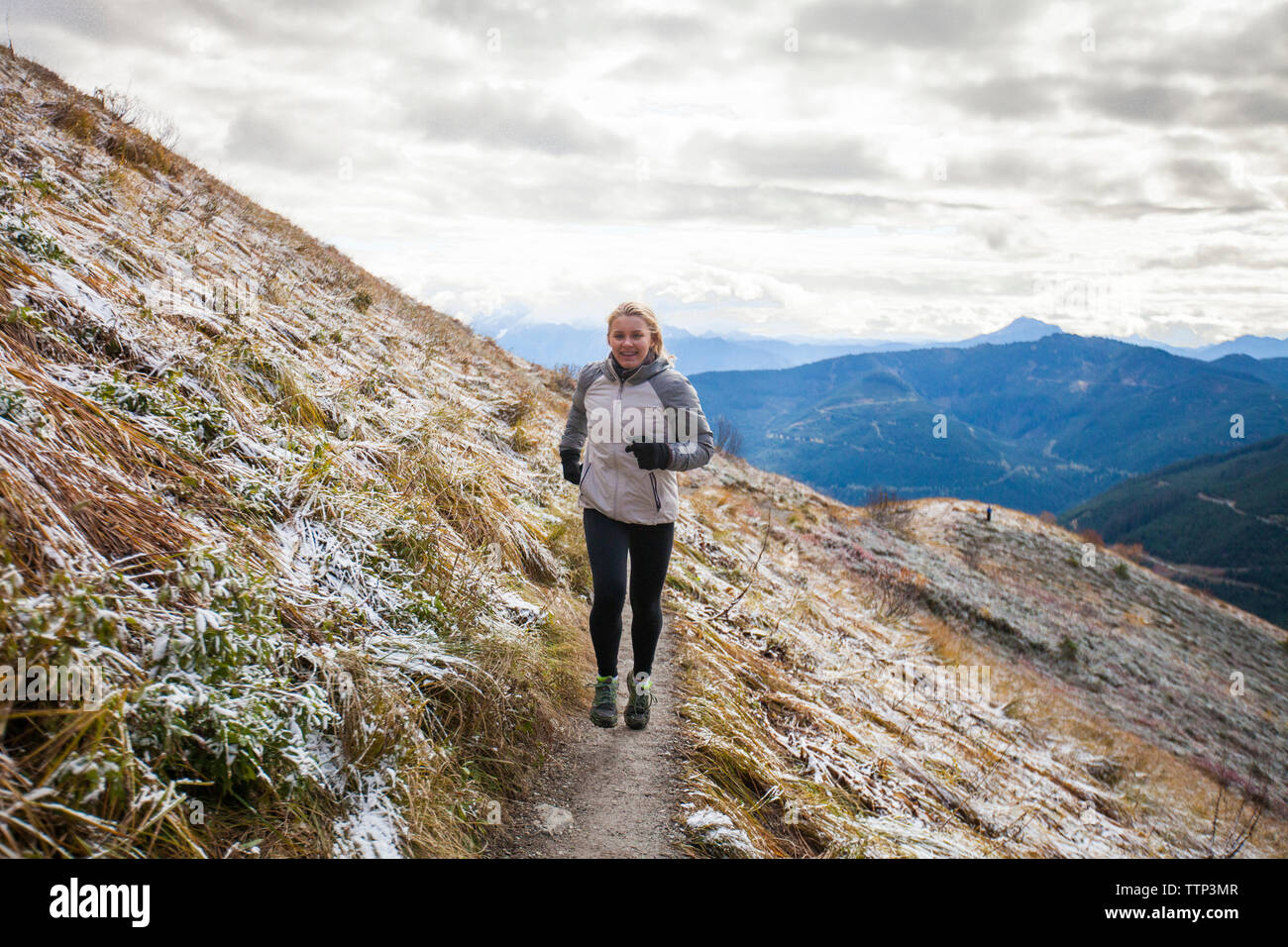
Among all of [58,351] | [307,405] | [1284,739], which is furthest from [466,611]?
[1284,739]

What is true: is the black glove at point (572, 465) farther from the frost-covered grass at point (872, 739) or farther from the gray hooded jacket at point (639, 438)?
the frost-covered grass at point (872, 739)

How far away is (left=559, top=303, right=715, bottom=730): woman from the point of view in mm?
4074

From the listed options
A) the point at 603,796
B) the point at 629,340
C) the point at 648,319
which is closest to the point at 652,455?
the point at 629,340

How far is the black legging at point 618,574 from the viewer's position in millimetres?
4121

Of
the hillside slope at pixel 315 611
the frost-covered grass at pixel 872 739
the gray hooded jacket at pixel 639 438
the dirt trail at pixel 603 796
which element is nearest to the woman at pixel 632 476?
the gray hooded jacket at pixel 639 438

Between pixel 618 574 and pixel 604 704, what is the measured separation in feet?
3.04

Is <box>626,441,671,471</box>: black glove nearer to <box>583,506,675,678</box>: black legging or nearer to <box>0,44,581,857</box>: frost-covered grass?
<box>583,506,675,678</box>: black legging

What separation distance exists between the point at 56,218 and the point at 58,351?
2.37 meters

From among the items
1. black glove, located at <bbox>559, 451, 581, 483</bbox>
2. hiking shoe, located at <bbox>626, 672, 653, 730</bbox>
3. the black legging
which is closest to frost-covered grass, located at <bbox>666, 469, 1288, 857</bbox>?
hiking shoe, located at <bbox>626, 672, 653, 730</bbox>

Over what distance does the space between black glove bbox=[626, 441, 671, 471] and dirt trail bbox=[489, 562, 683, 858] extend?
1723 mm

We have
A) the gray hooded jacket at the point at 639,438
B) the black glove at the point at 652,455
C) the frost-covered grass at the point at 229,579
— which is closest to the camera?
the frost-covered grass at the point at 229,579

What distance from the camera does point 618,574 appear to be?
13.5ft

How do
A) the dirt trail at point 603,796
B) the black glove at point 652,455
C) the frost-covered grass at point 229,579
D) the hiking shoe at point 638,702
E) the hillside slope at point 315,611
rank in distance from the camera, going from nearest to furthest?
1. the frost-covered grass at point 229,579
2. the hillside slope at point 315,611
3. the dirt trail at point 603,796
4. the black glove at point 652,455
5. the hiking shoe at point 638,702

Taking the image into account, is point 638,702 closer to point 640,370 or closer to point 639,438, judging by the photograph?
point 639,438
